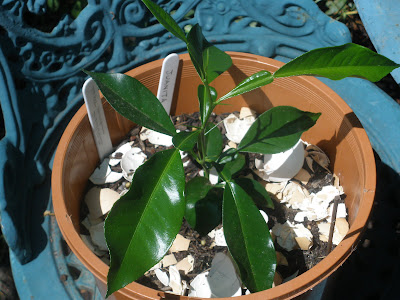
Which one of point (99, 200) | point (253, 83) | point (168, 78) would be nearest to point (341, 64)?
point (253, 83)

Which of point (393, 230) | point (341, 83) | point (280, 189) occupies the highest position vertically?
point (341, 83)

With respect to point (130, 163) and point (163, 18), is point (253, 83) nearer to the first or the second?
point (163, 18)

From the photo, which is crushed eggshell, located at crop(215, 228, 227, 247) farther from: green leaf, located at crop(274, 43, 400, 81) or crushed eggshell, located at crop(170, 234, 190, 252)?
green leaf, located at crop(274, 43, 400, 81)

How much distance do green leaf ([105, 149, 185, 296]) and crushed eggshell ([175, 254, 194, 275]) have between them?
0.31 metres

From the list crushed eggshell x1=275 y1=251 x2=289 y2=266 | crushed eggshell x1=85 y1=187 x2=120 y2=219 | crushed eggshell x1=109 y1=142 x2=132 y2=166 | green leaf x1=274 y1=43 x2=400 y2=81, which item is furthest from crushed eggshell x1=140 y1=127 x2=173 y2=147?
green leaf x1=274 y1=43 x2=400 y2=81

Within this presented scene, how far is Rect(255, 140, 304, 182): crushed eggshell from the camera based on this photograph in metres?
0.96

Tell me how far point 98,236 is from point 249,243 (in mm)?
365

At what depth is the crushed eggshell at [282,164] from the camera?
3.14 feet

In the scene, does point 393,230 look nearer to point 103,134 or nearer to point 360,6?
point 360,6

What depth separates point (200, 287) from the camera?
2.84ft

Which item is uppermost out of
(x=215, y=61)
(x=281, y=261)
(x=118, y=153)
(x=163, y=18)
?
(x=163, y=18)

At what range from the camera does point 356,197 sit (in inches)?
34.4

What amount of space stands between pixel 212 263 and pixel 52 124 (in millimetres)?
483

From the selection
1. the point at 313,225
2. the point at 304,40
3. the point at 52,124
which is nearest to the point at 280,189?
the point at 313,225
